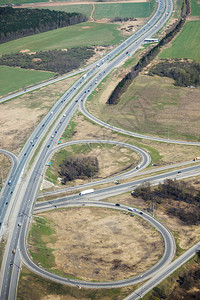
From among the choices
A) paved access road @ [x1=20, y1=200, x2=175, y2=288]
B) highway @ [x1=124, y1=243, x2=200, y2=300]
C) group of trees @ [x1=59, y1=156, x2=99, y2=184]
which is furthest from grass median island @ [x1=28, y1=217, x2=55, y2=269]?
group of trees @ [x1=59, y1=156, x2=99, y2=184]

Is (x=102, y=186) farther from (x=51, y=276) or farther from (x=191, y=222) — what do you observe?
(x=51, y=276)

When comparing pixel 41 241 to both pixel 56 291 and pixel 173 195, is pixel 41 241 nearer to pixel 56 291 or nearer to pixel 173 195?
pixel 56 291

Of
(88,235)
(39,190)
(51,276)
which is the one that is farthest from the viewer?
(39,190)

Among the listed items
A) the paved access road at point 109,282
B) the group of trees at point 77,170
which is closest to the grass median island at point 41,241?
the paved access road at point 109,282

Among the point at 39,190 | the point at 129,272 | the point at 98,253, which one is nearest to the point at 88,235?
the point at 98,253

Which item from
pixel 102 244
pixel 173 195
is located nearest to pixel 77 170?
pixel 173 195

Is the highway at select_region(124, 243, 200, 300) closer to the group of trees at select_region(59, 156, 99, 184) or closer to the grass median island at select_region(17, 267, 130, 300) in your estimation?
the grass median island at select_region(17, 267, 130, 300)

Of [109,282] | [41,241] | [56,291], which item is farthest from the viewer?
[41,241]
